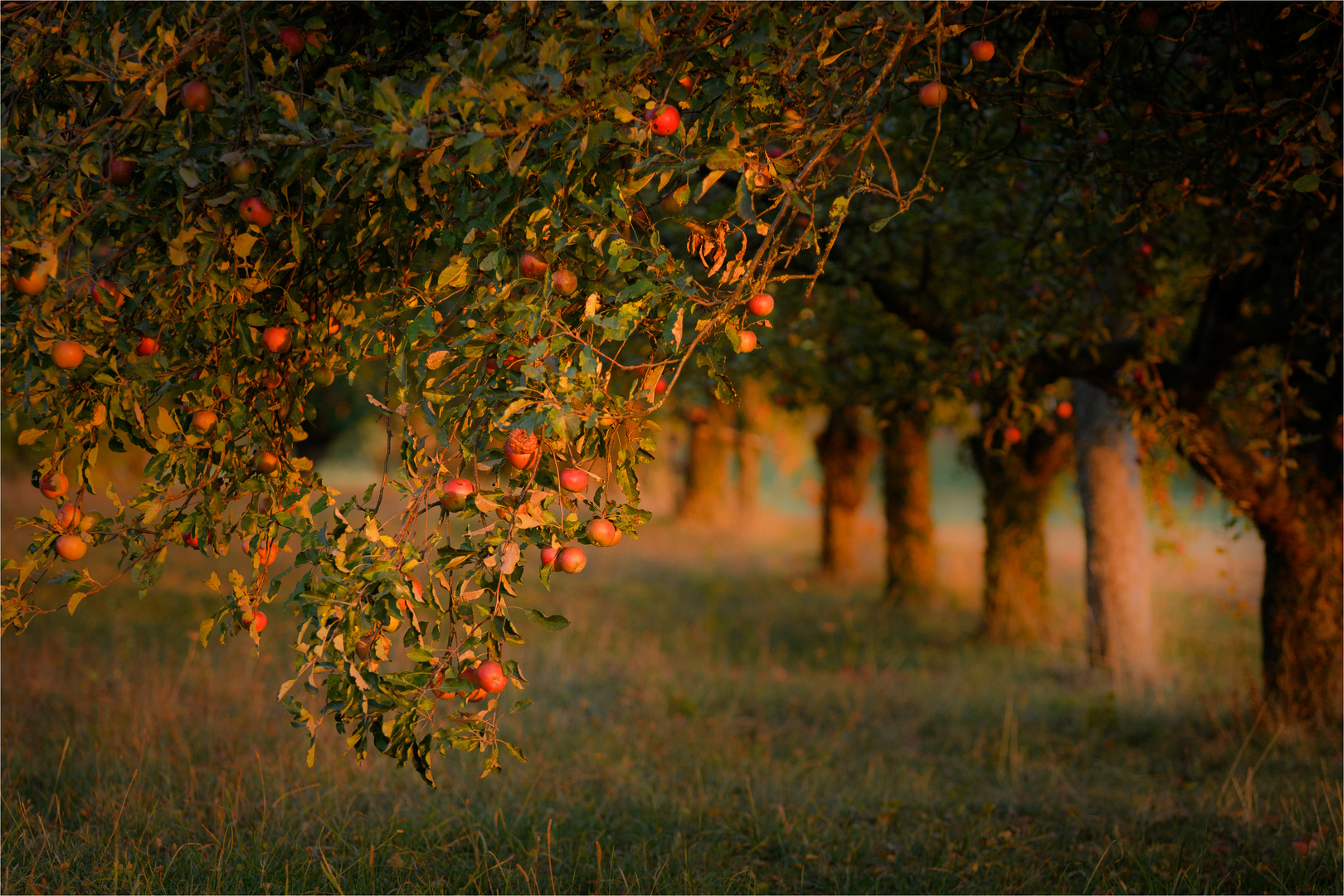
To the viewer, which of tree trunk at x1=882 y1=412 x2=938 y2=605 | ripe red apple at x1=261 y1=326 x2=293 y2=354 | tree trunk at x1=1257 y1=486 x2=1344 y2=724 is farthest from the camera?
tree trunk at x1=882 y1=412 x2=938 y2=605

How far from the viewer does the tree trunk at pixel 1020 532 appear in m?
9.98

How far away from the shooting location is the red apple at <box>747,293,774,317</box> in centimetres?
261

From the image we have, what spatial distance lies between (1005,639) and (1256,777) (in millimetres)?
4576

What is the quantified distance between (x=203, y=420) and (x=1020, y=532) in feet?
29.3

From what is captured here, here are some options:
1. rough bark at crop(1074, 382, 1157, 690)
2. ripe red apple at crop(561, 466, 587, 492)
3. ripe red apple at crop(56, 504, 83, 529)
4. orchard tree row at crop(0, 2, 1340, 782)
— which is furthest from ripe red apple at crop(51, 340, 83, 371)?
rough bark at crop(1074, 382, 1157, 690)

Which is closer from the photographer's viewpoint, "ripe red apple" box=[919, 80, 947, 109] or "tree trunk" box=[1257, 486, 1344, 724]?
"ripe red apple" box=[919, 80, 947, 109]

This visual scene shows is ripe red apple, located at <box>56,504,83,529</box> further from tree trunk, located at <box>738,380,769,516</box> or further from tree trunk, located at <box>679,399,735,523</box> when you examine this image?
tree trunk, located at <box>679,399,735,523</box>

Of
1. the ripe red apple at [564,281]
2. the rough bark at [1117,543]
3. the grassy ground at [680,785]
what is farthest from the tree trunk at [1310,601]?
Answer: the ripe red apple at [564,281]

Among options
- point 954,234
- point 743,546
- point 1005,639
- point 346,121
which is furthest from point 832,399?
point 743,546

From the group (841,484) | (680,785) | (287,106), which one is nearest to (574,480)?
(287,106)

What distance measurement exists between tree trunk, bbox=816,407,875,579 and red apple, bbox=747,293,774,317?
11219 mm

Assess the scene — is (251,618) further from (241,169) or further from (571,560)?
(241,169)

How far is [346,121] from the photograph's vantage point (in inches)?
90.5

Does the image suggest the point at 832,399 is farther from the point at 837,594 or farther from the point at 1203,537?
the point at 1203,537
